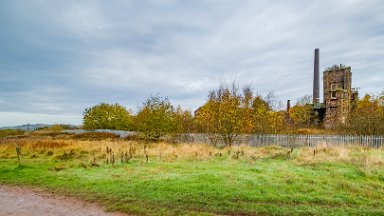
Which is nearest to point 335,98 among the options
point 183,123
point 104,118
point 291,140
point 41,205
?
point 291,140

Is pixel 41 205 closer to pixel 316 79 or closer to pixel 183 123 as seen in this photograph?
pixel 183 123

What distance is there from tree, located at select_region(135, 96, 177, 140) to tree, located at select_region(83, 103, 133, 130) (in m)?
20.4

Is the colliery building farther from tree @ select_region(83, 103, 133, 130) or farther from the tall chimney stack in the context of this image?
tree @ select_region(83, 103, 133, 130)

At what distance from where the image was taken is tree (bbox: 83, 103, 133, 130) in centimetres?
5447

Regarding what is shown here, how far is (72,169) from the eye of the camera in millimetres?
12922

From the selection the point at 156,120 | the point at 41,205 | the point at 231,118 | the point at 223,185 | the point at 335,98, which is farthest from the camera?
the point at 335,98

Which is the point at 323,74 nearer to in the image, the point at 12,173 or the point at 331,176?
the point at 331,176

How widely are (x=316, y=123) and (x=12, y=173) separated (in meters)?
40.4

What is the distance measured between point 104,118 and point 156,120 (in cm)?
2523

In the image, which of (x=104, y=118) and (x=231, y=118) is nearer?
(x=231, y=118)

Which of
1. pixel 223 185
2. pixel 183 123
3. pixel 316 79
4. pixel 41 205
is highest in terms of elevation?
pixel 316 79

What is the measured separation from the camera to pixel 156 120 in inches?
1280

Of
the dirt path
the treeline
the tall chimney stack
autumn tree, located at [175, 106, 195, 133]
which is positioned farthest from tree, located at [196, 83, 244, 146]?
the tall chimney stack

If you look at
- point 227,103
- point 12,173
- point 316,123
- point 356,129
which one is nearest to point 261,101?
point 227,103
